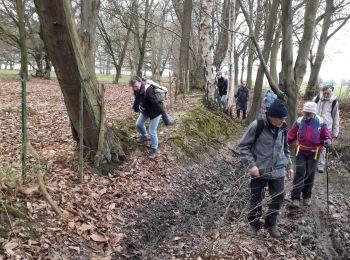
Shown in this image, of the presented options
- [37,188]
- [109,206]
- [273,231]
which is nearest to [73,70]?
[37,188]

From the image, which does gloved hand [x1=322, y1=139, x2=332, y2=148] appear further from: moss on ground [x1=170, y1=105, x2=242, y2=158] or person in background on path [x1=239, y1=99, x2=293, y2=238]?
moss on ground [x1=170, y1=105, x2=242, y2=158]

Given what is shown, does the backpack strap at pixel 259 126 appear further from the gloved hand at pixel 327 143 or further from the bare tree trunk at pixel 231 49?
the bare tree trunk at pixel 231 49

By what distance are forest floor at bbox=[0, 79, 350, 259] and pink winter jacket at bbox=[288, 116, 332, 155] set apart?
0.98m

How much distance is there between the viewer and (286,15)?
9.02 meters

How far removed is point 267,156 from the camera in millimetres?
4949

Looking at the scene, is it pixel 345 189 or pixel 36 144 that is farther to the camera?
pixel 345 189

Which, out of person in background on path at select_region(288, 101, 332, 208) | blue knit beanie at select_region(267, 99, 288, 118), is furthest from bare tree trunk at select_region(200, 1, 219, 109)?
blue knit beanie at select_region(267, 99, 288, 118)

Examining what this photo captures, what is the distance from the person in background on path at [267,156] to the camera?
485 cm

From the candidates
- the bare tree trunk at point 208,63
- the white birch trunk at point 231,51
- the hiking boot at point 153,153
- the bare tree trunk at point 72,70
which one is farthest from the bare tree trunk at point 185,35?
the bare tree trunk at point 72,70

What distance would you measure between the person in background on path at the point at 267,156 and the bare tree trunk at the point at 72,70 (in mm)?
2512

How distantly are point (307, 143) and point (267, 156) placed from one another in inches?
60.2

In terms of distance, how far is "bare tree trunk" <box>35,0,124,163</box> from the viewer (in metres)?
4.63

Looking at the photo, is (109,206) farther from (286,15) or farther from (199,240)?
(286,15)

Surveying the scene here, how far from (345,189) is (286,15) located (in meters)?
4.52
